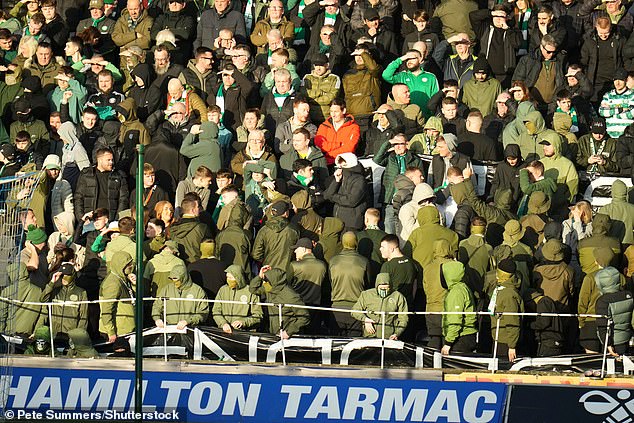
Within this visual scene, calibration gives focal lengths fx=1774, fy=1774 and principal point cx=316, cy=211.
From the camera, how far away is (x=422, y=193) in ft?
68.2

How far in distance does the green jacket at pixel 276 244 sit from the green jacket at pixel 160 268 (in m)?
0.98

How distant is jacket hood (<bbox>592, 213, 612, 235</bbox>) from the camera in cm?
2022

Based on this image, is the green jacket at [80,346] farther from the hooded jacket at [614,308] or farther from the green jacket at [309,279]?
the hooded jacket at [614,308]

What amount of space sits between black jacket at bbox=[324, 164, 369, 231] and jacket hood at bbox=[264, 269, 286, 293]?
5.79 ft

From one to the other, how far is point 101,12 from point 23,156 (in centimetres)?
414

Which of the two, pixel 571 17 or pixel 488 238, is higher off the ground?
pixel 571 17

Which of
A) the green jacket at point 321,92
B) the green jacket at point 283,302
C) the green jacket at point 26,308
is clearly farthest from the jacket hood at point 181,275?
the green jacket at point 321,92

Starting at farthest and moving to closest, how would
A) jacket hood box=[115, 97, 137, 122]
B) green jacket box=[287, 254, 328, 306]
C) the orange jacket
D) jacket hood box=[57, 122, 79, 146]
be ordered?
jacket hood box=[115, 97, 137, 122] → jacket hood box=[57, 122, 79, 146] → the orange jacket → green jacket box=[287, 254, 328, 306]

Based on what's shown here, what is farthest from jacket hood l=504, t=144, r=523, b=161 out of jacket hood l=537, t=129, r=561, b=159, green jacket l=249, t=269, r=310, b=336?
green jacket l=249, t=269, r=310, b=336

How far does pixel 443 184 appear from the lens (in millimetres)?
21766

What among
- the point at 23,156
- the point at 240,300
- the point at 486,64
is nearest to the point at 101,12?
the point at 23,156

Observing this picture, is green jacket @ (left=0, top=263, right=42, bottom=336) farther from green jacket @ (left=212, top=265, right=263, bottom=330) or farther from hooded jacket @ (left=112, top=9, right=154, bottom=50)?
hooded jacket @ (left=112, top=9, right=154, bottom=50)

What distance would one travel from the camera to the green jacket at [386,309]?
19438 mm

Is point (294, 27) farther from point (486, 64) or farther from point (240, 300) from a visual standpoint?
point (240, 300)
